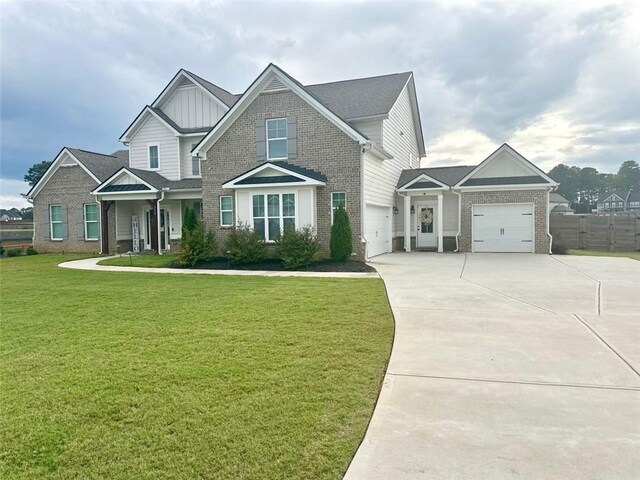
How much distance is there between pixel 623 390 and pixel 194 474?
12.8 ft

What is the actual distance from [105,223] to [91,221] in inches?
64.6

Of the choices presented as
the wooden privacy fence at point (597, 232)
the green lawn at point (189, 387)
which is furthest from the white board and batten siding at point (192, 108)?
the wooden privacy fence at point (597, 232)

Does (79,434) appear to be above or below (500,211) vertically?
below

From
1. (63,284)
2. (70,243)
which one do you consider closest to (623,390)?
(63,284)

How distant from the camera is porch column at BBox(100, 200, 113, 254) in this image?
2055cm

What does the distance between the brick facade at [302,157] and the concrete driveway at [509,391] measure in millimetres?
7807

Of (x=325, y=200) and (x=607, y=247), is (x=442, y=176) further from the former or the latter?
(x=607, y=247)

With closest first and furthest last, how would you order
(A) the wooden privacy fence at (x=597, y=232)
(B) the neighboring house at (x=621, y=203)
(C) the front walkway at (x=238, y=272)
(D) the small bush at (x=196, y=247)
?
(C) the front walkway at (x=238, y=272)
(D) the small bush at (x=196, y=247)
(A) the wooden privacy fence at (x=597, y=232)
(B) the neighboring house at (x=621, y=203)

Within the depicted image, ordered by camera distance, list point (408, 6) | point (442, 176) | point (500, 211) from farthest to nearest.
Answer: point (442, 176) < point (500, 211) < point (408, 6)

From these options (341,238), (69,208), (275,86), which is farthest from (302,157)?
(69,208)

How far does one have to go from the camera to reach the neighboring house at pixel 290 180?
52.0 ft

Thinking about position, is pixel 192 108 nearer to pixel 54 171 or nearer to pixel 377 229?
pixel 54 171

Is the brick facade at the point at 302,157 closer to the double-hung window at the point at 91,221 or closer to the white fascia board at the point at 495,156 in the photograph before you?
the white fascia board at the point at 495,156

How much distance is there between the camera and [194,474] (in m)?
2.59
